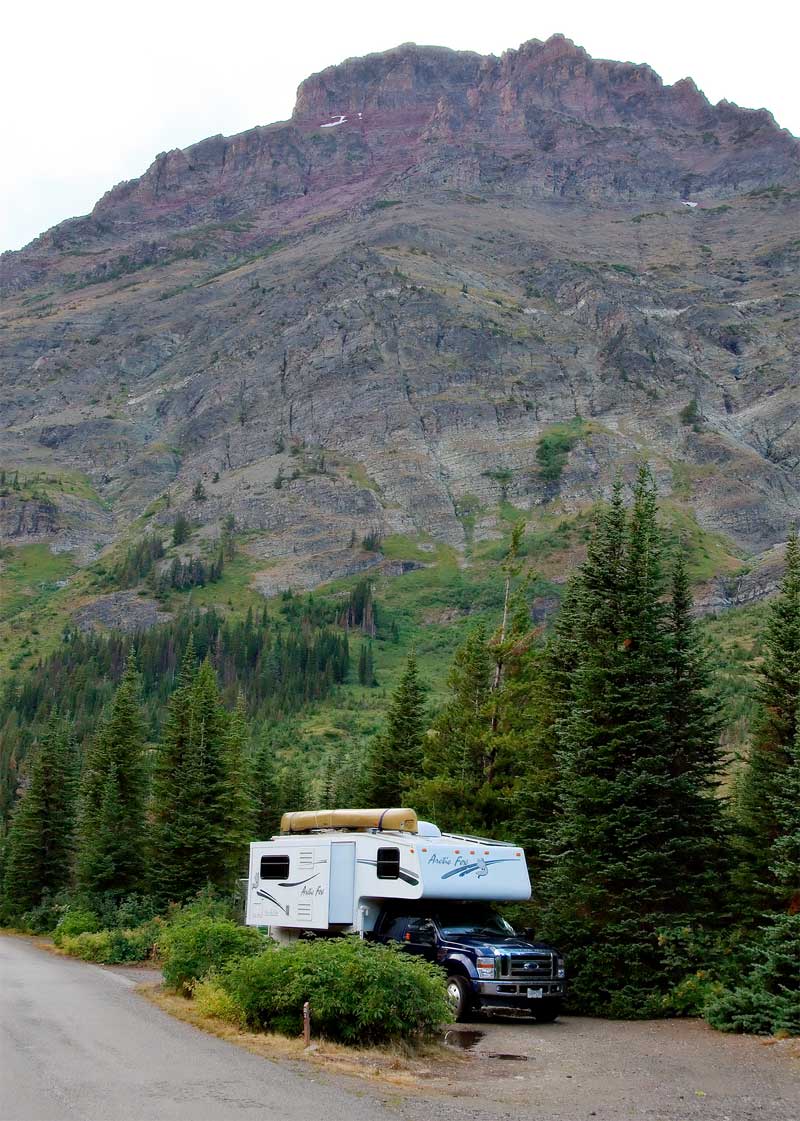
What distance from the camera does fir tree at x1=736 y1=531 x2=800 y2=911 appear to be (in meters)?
19.0

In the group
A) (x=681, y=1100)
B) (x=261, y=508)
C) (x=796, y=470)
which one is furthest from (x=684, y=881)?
(x=796, y=470)

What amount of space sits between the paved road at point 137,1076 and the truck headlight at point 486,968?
5.11 meters

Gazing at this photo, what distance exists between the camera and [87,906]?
39938mm

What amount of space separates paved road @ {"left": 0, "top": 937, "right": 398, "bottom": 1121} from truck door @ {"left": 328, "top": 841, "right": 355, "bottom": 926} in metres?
4.00

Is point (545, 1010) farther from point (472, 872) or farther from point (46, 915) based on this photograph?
point (46, 915)

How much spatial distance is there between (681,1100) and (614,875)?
7470 millimetres

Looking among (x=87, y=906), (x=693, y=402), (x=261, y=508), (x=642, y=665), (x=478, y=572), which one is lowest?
(x=87, y=906)

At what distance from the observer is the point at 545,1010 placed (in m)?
18.9

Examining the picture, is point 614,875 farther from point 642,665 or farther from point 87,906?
point 87,906

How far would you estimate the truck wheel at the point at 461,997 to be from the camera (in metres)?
18.1

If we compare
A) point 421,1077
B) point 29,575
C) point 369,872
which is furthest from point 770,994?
point 29,575

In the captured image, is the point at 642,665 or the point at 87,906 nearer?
the point at 642,665

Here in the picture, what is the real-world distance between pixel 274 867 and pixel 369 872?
10.2 ft

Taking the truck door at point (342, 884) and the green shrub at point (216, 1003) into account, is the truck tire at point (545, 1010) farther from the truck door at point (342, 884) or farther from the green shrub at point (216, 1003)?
the green shrub at point (216, 1003)
